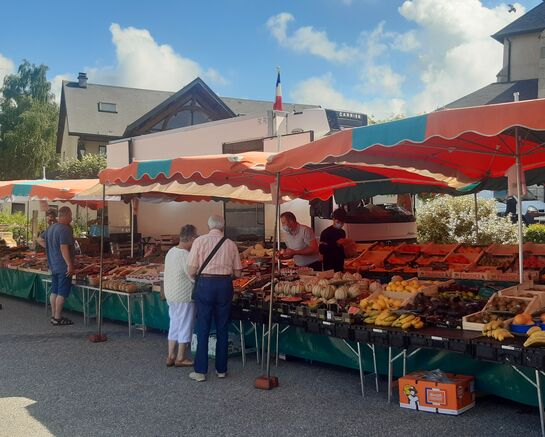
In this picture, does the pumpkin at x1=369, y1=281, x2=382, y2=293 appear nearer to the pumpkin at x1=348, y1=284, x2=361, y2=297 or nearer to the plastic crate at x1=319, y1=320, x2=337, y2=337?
the pumpkin at x1=348, y1=284, x2=361, y2=297

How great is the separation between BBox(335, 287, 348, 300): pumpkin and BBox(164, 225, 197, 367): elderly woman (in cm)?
157

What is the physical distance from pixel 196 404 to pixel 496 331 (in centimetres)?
263

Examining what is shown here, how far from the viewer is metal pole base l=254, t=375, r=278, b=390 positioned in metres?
5.96

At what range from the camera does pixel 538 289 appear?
6.06m

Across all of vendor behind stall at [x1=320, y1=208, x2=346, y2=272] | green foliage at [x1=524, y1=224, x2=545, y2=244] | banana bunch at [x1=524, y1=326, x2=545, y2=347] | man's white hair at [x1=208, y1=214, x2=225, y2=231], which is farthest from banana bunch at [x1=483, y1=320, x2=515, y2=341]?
green foliage at [x1=524, y1=224, x2=545, y2=244]

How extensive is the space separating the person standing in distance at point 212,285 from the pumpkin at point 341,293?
1.02 metres

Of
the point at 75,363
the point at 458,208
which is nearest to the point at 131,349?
the point at 75,363

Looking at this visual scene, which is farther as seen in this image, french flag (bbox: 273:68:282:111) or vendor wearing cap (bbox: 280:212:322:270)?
french flag (bbox: 273:68:282:111)

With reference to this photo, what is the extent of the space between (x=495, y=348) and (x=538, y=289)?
1.80 m

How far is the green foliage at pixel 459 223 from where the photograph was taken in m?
15.0

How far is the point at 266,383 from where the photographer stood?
5969mm

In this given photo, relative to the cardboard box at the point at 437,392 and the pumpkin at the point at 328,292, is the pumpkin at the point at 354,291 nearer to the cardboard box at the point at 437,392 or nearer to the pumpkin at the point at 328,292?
the pumpkin at the point at 328,292

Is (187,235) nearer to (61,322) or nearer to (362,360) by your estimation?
(362,360)

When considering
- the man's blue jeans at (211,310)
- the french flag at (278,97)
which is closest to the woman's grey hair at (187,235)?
the man's blue jeans at (211,310)
